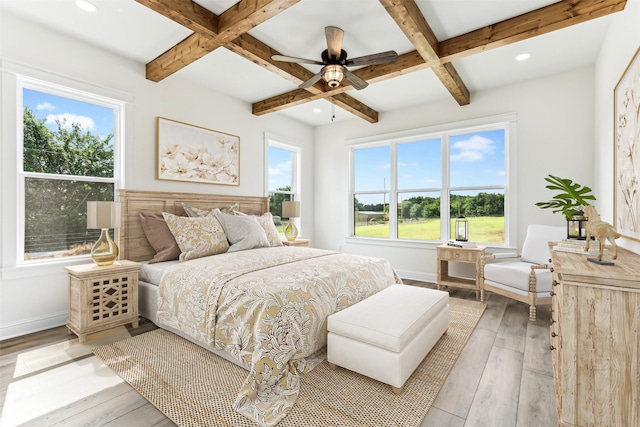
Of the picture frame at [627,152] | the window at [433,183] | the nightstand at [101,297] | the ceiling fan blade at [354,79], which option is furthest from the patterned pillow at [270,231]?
the picture frame at [627,152]

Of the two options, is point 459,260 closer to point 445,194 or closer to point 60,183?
point 445,194

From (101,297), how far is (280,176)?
3.44 metres

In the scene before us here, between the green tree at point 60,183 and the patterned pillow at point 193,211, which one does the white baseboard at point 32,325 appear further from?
the patterned pillow at point 193,211

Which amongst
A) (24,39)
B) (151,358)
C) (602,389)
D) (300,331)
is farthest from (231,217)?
(602,389)

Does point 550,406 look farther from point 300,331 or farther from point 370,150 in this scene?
point 370,150

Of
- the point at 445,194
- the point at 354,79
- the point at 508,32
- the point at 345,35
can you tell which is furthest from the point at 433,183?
the point at 345,35

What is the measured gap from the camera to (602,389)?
1.35 metres

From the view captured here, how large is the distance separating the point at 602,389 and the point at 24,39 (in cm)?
480

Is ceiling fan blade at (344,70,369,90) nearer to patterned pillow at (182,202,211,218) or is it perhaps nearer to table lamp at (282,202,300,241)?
patterned pillow at (182,202,211,218)

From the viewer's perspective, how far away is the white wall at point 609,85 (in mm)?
2137

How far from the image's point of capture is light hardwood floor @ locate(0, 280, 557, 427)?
5.48 feet

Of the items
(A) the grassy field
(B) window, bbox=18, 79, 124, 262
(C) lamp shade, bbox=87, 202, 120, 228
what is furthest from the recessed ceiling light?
(A) the grassy field

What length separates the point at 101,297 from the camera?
267 centimetres

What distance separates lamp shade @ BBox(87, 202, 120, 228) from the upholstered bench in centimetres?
219
